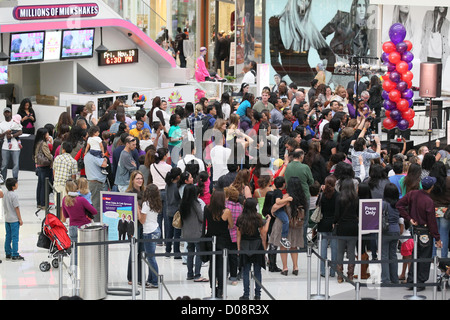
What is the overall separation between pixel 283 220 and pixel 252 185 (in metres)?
2.05

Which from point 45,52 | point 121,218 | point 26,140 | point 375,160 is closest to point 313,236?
point 375,160

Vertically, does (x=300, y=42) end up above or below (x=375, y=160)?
above

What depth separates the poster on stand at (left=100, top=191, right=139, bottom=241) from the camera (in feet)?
34.0

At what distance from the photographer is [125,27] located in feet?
75.4

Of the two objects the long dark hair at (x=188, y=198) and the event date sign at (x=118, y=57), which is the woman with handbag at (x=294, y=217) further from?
the event date sign at (x=118, y=57)

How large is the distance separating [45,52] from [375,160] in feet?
36.2

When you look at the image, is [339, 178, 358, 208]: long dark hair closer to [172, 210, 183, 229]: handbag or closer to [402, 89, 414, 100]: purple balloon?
[172, 210, 183, 229]: handbag

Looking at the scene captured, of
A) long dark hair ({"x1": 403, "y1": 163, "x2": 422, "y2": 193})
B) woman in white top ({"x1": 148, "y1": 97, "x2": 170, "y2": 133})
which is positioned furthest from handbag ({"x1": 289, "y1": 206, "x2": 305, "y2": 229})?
woman in white top ({"x1": 148, "y1": 97, "x2": 170, "y2": 133})

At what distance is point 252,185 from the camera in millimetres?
13086

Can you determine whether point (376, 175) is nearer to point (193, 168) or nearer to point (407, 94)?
point (193, 168)

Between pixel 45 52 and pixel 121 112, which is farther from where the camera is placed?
pixel 45 52

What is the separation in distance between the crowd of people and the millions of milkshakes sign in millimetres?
5783

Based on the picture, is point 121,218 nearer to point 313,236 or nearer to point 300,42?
point 313,236

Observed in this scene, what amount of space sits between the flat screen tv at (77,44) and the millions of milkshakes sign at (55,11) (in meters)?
0.45
